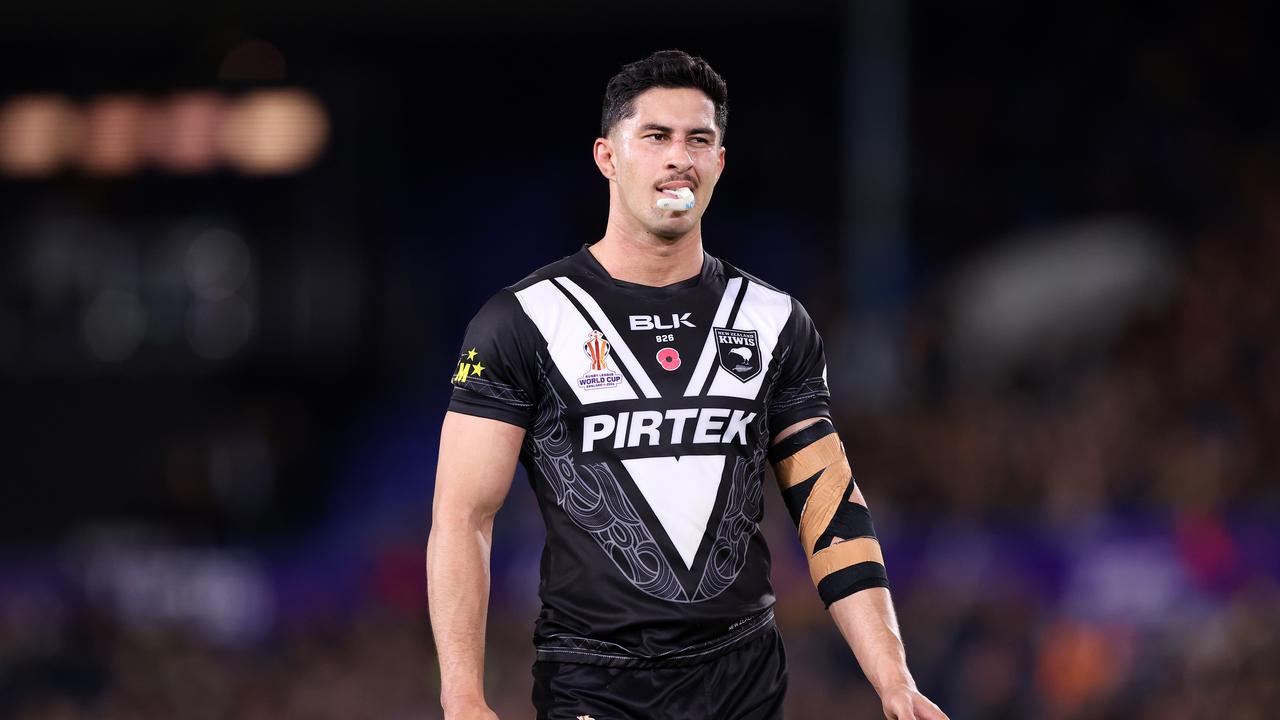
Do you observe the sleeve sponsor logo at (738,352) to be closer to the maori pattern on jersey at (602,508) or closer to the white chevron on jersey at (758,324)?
the white chevron on jersey at (758,324)

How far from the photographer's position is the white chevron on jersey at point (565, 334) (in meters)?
4.22

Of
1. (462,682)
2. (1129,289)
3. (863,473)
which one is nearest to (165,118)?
(863,473)

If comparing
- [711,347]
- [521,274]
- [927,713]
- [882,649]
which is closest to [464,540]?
[711,347]

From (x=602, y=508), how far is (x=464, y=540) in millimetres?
367

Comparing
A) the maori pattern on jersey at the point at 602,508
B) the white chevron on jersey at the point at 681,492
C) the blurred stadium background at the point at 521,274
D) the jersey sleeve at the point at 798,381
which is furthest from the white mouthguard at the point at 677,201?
the blurred stadium background at the point at 521,274

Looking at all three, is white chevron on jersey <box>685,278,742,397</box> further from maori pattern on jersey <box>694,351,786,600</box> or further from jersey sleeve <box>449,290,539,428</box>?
jersey sleeve <box>449,290,539,428</box>

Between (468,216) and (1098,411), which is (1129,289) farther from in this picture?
(468,216)

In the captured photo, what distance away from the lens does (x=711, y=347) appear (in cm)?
436

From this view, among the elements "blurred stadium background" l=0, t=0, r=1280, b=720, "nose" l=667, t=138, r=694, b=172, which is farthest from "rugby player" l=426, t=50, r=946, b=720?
"blurred stadium background" l=0, t=0, r=1280, b=720

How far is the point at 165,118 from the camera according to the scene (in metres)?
18.4

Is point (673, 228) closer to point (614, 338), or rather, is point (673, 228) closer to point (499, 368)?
point (614, 338)

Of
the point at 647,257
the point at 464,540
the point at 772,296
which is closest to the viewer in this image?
the point at 464,540

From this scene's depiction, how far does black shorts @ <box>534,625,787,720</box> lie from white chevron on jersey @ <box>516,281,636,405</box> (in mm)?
705

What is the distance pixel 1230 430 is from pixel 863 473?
118 inches
